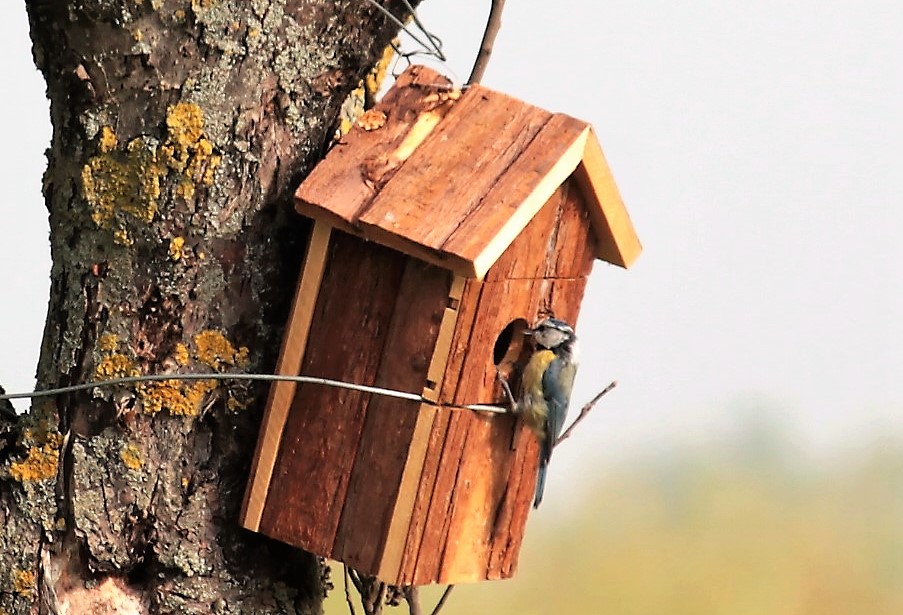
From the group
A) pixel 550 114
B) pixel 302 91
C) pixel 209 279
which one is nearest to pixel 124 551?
pixel 209 279

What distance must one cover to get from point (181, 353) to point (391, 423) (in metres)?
0.36

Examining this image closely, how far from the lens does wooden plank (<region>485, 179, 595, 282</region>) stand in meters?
2.12

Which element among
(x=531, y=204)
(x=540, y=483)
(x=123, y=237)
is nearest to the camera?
(x=531, y=204)

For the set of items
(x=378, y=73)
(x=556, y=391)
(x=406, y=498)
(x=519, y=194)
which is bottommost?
(x=406, y=498)

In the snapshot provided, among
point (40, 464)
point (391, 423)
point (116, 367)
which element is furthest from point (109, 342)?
point (391, 423)

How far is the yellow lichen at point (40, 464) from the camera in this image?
7.31ft

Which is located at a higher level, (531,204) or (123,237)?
(531,204)

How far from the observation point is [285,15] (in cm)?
211

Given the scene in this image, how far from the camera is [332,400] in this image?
2.15 m

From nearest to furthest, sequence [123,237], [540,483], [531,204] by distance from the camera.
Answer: [531,204] < [123,237] < [540,483]

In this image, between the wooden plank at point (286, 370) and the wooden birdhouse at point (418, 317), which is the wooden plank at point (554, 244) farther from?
the wooden plank at point (286, 370)

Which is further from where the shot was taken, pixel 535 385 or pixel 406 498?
pixel 535 385

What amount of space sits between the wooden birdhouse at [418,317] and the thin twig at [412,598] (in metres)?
0.16

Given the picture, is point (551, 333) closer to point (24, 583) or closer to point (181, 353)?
point (181, 353)
